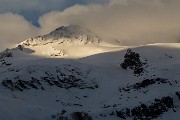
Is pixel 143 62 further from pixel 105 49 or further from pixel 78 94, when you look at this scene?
pixel 105 49

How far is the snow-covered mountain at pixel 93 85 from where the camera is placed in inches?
3679

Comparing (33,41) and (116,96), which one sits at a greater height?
(33,41)

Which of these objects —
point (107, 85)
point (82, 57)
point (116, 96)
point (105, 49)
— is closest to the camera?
point (116, 96)

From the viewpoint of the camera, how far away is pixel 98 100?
106m

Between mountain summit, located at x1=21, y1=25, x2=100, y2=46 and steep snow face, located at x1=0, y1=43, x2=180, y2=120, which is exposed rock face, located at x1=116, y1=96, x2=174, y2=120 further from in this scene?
mountain summit, located at x1=21, y1=25, x2=100, y2=46

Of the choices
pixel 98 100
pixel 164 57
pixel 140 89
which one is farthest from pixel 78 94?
pixel 164 57

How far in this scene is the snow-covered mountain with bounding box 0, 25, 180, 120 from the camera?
9344 centimetres

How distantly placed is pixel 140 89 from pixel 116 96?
4.86 m

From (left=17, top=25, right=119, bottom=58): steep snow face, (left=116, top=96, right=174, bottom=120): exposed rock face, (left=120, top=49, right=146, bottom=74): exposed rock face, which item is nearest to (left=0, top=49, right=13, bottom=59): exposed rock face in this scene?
(left=17, top=25, right=119, bottom=58): steep snow face

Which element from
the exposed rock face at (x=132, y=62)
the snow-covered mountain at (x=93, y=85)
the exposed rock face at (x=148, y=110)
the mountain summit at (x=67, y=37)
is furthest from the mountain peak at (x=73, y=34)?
Answer: the exposed rock face at (x=148, y=110)

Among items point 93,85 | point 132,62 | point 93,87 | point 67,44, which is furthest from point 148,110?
point 67,44

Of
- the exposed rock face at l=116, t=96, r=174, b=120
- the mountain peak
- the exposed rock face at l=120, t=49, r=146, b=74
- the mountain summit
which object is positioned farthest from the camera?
the mountain peak

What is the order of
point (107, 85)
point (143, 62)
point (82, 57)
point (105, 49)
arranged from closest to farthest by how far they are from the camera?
point (107, 85)
point (143, 62)
point (82, 57)
point (105, 49)

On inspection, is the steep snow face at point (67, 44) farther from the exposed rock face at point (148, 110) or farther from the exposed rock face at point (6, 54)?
the exposed rock face at point (148, 110)
